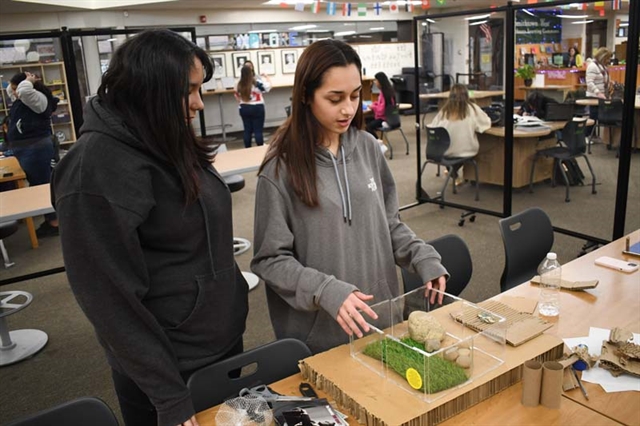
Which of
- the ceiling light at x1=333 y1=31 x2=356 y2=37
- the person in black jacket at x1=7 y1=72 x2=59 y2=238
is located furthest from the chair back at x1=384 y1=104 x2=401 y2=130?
the person in black jacket at x1=7 y1=72 x2=59 y2=238

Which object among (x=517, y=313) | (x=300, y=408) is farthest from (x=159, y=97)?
(x=517, y=313)

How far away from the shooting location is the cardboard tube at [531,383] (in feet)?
4.35

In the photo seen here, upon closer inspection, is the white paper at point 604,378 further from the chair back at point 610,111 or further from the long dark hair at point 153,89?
the chair back at point 610,111

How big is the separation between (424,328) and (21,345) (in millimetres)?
2950

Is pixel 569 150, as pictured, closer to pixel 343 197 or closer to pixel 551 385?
pixel 343 197

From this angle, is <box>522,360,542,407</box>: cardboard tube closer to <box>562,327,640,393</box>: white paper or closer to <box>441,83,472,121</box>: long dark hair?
<box>562,327,640,393</box>: white paper

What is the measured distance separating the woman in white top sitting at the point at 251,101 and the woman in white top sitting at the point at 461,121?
346 cm

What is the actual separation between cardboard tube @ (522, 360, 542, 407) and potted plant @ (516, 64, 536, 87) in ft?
12.8

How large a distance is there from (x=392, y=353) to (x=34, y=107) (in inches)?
174

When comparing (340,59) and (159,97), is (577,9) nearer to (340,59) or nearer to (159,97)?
(340,59)

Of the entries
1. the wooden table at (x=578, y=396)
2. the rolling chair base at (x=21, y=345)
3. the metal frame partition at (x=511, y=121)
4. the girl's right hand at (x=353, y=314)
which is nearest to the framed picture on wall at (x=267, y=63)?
the metal frame partition at (x=511, y=121)

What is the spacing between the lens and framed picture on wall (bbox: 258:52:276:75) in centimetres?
1095

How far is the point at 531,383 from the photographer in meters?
1.33

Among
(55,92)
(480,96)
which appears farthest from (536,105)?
(55,92)
